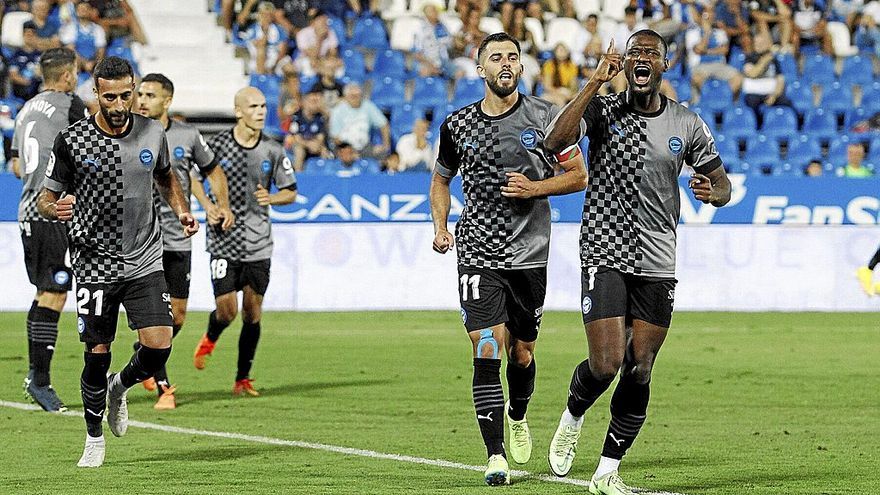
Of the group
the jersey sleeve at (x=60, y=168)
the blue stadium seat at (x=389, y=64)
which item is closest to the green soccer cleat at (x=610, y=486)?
the jersey sleeve at (x=60, y=168)

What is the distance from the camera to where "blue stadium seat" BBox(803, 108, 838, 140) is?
77.6 feet

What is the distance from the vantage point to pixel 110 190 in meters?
8.25

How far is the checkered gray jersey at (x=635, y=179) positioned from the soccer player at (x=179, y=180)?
3.25 m

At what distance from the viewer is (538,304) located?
8305mm

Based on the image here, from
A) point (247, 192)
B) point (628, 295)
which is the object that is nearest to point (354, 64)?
point (247, 192)

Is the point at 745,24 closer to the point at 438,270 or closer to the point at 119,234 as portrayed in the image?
the point at 438,270

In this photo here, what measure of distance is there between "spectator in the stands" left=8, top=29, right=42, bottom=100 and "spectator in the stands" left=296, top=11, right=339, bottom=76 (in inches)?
156

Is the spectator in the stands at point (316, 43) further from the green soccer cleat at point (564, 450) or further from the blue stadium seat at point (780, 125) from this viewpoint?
the green soccer cleat at point (564, 450)

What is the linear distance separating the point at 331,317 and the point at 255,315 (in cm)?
641

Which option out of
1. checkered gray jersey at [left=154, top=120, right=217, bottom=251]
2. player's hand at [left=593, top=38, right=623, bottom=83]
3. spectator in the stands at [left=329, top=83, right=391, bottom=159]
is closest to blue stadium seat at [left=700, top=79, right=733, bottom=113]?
spectator in the stands at [left=329, top=83, right=391, bottom=159]

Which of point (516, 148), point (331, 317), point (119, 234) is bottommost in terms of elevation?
point (331, 317)

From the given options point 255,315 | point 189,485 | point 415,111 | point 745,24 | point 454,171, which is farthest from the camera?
point 745,24

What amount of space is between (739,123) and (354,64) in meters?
6.06

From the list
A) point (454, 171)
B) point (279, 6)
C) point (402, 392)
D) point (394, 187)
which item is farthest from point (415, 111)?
point (454, 171)
